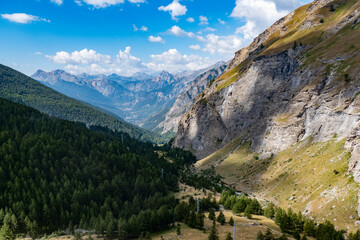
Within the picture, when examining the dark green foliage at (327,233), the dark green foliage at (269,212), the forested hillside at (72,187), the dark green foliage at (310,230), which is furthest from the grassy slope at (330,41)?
the forested hillside at (72,187)

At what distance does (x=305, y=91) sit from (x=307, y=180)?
56.5 meters

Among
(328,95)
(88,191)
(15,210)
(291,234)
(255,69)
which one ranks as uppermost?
(255,69)

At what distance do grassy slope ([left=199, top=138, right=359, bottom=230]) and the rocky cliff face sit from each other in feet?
16.1

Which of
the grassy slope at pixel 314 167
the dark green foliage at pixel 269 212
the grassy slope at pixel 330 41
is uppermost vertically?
the grassy slope at pixel 330 41

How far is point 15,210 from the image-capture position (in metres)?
74.4

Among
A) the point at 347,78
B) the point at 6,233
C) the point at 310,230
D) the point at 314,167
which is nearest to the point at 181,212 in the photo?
the point at 310,230

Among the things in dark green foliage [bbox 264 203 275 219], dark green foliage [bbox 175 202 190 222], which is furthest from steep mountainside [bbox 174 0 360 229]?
dark green foliage [bbox 175 202 190 222]

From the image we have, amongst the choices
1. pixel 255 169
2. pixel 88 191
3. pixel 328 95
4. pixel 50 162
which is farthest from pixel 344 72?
pixel 50 162

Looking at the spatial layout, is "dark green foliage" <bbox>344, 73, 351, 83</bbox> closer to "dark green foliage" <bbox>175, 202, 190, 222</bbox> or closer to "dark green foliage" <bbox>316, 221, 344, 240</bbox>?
"dark green foliage" <bbox>316, 221, 344, 240</bbox>

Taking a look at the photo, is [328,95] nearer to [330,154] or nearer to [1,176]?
[330,154]

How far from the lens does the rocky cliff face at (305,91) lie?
9656 centimetres

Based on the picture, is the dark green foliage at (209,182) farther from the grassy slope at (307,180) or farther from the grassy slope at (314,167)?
the grassy slope at (307,180)

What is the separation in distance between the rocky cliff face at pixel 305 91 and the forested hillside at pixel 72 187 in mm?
62394

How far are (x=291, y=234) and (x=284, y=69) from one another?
13815 cm
